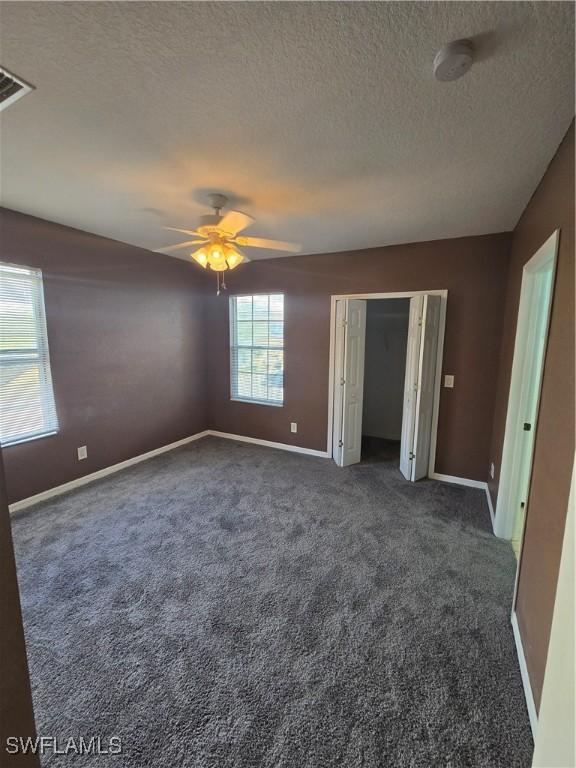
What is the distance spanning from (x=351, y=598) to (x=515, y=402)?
1.84m

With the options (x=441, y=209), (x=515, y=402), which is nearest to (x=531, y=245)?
(x=441, y=209)

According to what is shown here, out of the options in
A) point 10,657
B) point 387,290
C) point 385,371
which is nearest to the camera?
point 10,657

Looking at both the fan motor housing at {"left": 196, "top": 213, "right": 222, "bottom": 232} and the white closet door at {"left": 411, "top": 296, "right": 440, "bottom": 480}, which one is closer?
the fan motor housing at {"left": 196, "top": 213, "right": 222, "bottom": 232}

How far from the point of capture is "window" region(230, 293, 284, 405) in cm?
437

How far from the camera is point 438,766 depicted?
1190mm

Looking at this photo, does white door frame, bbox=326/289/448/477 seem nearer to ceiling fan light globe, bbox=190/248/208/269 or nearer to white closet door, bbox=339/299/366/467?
white closet door, bbox=339/299/366/467

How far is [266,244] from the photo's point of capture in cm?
300

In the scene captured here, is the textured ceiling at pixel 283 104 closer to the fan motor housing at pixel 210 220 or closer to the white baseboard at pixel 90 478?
the fan motor housing at pixel 210 220

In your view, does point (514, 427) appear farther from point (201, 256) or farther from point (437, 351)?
point (201, 256)

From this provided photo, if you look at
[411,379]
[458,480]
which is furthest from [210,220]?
[458,480]

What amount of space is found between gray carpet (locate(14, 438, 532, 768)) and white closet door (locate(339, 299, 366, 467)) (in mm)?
923

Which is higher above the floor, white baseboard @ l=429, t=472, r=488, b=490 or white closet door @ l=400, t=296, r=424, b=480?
white closet door @ l=400, t=296, r=424, b=480

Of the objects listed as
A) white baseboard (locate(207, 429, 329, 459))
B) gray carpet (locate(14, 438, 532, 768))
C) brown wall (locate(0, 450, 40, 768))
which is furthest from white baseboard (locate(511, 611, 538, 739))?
white baseboard (locate(207, 429, 329, 459))

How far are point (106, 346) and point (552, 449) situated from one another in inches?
151
